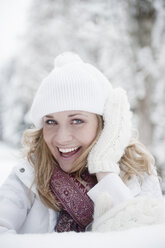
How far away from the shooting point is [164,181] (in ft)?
16.2

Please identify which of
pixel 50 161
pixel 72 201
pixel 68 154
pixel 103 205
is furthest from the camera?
pixel 50 161

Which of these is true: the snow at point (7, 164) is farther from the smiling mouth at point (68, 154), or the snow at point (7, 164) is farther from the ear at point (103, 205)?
the ear at point (103, 205)

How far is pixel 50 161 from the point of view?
→ 1884 millimetres

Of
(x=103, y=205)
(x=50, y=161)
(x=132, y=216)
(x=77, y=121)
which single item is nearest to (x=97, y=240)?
(x=132, y=216)

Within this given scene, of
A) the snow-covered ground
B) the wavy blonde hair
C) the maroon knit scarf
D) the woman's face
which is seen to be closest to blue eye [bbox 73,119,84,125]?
the woman's face

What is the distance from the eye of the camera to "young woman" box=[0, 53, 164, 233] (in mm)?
1632

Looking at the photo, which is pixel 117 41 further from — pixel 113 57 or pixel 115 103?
pixel 115 103

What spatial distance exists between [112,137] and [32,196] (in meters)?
0.70

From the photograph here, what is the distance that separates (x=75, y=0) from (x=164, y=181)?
677 cm

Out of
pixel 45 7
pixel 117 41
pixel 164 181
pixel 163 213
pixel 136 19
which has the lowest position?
pixel 164 181

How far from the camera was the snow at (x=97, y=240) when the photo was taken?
667 millimetres

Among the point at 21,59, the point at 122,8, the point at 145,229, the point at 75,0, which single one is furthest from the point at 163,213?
the point at 21,59

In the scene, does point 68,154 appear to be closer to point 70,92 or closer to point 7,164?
point 70,92

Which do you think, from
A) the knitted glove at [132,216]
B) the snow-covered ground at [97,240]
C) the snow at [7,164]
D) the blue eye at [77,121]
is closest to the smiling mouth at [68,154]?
the blue eye at [77,121]
